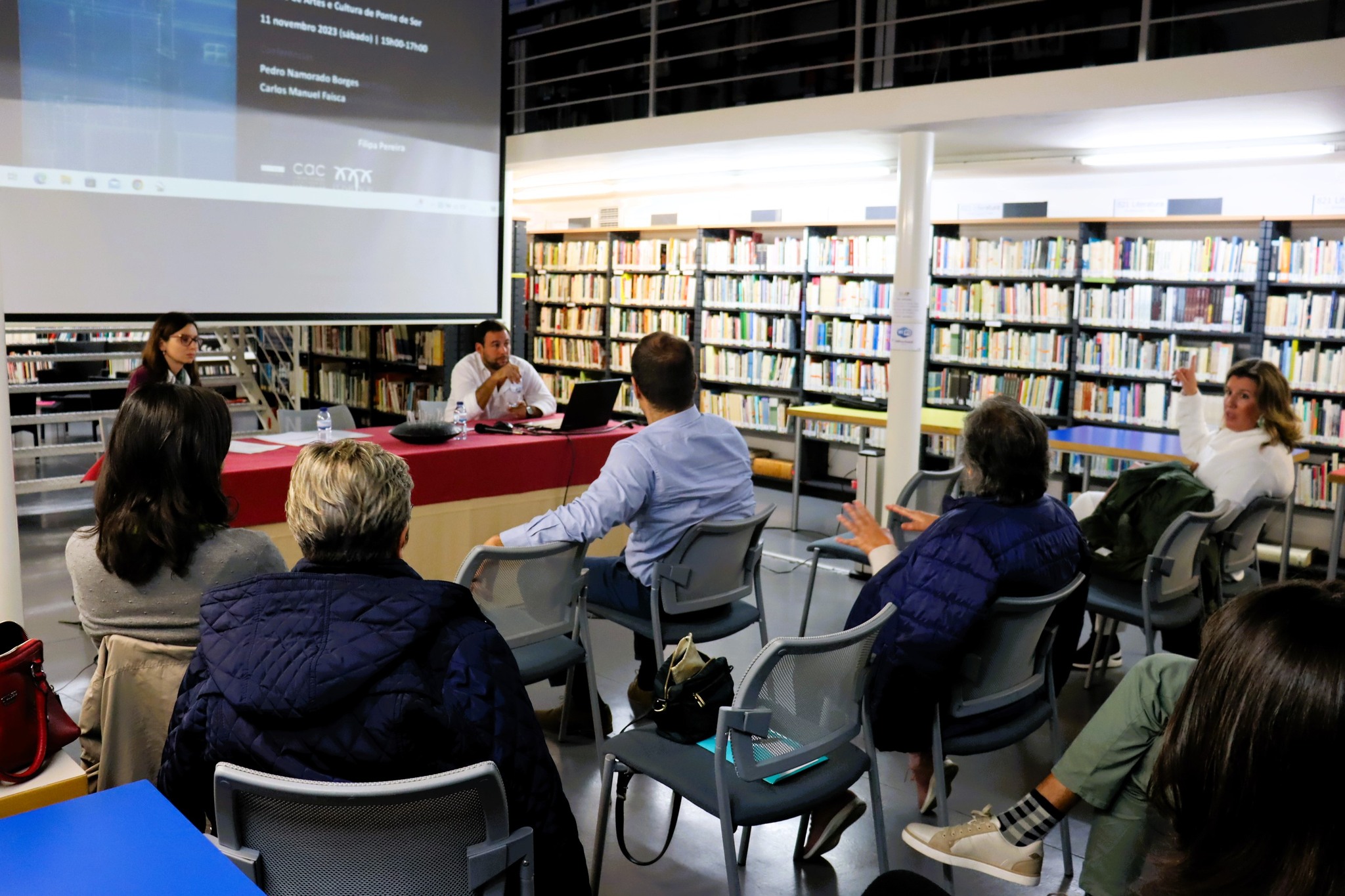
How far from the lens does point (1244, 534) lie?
4004 mm

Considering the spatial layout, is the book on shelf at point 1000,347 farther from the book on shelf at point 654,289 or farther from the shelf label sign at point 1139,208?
the book on shelf at point 654,289

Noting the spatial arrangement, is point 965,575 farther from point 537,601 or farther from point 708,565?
point 537,601

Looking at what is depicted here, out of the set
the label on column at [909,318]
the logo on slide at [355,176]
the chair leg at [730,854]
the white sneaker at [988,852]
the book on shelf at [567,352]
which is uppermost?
the logo on slide at [355,176]

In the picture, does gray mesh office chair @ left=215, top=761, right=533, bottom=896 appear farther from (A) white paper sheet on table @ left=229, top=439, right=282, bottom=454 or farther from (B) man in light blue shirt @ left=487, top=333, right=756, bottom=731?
(A) white paper sheet on table @ left=229, top=439, right=282, bottom=454

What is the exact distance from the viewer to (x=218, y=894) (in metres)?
1.19

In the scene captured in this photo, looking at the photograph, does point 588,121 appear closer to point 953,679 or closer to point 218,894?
point 953,679

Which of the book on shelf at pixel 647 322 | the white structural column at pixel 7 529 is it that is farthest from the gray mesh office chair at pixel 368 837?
the book on shelf at pixel 647 322

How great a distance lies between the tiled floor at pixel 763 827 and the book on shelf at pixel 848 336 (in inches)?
133

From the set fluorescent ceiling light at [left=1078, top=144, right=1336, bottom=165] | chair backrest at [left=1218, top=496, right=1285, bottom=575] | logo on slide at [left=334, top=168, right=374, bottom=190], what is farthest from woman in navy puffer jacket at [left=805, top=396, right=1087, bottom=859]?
fluorescent ceiling light at [left=1078, top=144, right=1336, bottom=165]

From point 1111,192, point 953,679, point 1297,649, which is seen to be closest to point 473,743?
point 1297,649

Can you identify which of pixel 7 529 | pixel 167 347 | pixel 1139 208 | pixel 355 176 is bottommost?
pixel 7 529

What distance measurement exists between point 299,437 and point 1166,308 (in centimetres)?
554

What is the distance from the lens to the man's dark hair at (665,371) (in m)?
3.44

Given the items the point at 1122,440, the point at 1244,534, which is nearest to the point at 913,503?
the point at 1244,534
